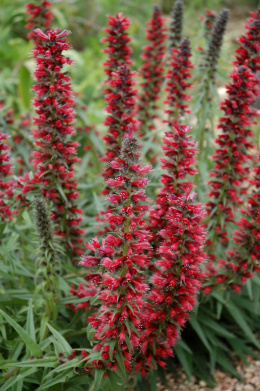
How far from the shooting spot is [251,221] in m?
3.44

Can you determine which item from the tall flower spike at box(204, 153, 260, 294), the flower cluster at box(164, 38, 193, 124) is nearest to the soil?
the tall flower spike at box(204, 153, 260, 294)

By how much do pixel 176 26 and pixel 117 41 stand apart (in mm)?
1105

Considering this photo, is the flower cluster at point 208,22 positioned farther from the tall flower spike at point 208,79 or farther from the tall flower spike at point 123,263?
the tall flower spike at point 123,263

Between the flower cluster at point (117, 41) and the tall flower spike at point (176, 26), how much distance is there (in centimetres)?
91

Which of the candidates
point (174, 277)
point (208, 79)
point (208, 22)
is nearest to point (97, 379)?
point (174, 277)

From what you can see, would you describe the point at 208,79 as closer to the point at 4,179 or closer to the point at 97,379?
the point at 4,179

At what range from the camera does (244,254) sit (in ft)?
11.3

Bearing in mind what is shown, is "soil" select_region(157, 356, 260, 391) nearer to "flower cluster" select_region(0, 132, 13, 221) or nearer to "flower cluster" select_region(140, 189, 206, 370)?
"flower cluster" select_region(140, 189, 206, 370)

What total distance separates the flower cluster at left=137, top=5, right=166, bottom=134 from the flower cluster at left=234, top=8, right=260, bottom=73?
55.7 inches

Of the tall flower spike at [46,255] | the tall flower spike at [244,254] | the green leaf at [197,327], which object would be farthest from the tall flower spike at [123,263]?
the green leaf at [197,327]

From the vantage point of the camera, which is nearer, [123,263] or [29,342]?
[123,263]

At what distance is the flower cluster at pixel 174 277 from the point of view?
2.50 m

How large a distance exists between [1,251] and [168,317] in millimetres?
1296

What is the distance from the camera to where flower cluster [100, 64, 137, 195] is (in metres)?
3.40
